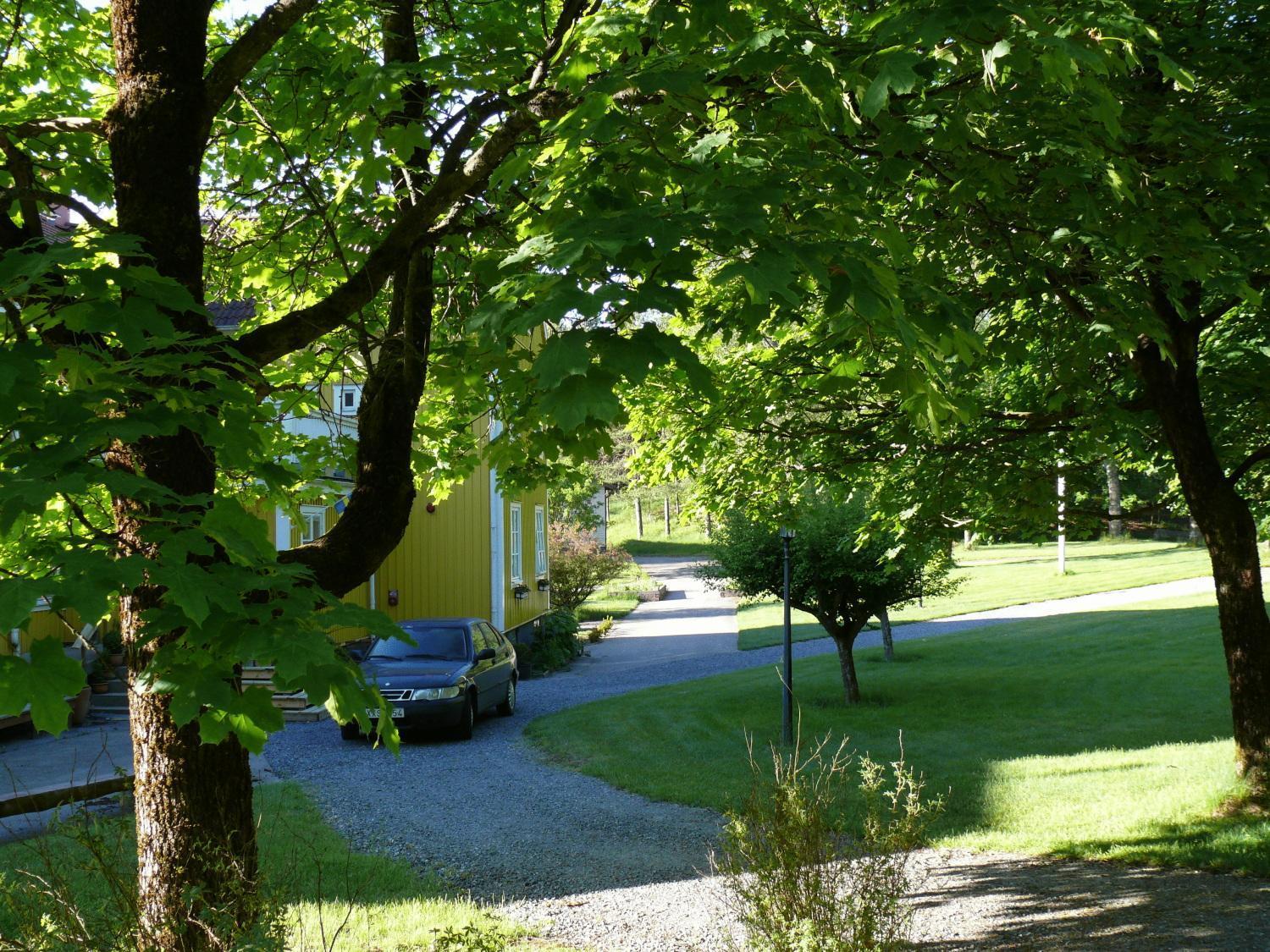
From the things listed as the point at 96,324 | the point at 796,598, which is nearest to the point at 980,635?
the point at 796,598

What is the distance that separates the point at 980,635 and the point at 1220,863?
1880cm

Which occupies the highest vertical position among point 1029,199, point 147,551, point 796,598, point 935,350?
point 1029,199

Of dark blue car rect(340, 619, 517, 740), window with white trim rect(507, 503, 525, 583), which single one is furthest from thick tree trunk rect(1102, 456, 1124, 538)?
dark blue car rect(340, 619, 517, 740)

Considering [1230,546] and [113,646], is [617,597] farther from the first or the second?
[1230,546]

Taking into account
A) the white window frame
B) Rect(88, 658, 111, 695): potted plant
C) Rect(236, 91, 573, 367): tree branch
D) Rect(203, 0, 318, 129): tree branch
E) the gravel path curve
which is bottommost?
the gravel path curve

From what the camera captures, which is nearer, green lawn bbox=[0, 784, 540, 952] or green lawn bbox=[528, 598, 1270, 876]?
green lawn bbox=[0, 784, 540, 952]

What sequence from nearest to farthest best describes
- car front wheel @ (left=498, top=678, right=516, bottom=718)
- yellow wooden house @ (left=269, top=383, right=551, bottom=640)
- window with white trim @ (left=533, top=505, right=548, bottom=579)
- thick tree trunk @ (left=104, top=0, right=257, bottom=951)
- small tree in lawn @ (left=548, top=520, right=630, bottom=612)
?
thick tree trunk @ (left=104, top=0, right=257, bottom=951), car front wheel @ (left=498, top=678, right=516, bottom=718), yellow wooden house @ (left=269, top=383, right=551, bottom=640), window with white trim @ (left=533, top=505, right=548, bottom=579), small tree in lawn @ (left=548, top=520, right=630, bottom=612)

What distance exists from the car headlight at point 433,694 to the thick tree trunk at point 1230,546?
8.97 meters

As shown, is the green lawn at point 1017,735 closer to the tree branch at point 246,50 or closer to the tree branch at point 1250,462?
the tree branch at point 1250,462

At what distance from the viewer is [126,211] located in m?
4.35

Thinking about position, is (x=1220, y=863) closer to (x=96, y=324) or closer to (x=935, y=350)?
(x=935, y=350)

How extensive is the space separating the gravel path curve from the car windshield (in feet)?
3.85

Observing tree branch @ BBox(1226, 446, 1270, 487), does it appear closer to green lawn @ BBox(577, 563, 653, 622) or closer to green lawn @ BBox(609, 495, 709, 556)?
green lawn @ BBox(577, 563, 653, 622)

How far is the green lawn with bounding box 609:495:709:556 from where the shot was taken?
70.5 m
